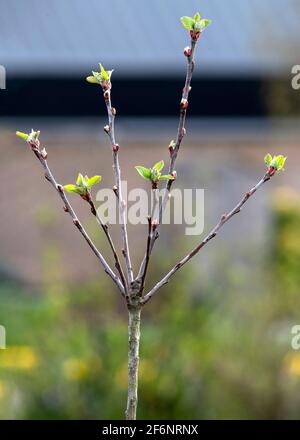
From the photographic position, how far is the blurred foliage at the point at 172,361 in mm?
5508

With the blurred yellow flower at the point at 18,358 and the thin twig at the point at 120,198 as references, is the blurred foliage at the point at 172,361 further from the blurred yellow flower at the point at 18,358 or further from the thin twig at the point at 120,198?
the thin twig at the point at 120,198

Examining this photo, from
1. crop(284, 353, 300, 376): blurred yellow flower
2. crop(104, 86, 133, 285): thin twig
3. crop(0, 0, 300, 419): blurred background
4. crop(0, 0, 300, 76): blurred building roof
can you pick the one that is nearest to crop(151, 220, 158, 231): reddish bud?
crop(104, 86, 133, 285): thin twig

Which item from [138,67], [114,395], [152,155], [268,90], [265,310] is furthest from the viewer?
[138,67]

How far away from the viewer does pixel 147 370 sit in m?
→ 5.73

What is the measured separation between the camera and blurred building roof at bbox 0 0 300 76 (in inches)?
738

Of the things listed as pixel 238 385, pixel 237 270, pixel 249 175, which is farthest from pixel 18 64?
pixel 238 385

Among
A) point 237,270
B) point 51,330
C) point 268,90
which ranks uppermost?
point 268,90

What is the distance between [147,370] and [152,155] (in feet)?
33.8

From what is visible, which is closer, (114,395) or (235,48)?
(114,395)

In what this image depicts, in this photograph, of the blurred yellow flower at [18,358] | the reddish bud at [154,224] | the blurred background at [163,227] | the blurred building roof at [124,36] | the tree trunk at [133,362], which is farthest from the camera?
the blurred building roof at [124,36]

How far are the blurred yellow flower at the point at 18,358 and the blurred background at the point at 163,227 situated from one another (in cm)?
2

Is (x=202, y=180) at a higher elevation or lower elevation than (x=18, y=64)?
lower

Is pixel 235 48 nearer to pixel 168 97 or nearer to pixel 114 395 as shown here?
pixel 168 97

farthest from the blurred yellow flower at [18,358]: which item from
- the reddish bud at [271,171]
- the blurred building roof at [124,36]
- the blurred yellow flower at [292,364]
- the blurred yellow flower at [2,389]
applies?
the blurred building roof at [124,36]
